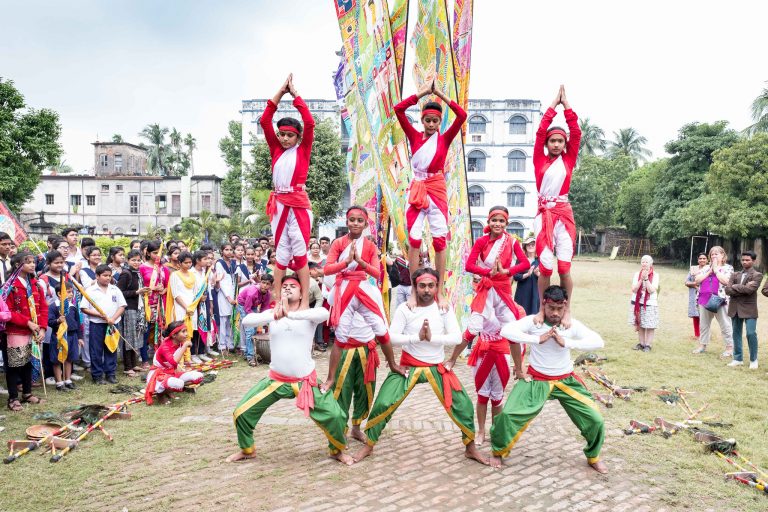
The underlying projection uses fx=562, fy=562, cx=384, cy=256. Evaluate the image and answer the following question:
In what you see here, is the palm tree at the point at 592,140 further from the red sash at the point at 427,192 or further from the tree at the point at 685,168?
the red sash at the point at 427,192

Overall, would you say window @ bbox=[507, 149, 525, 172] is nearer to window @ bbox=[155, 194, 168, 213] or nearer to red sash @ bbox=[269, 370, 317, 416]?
window @ bbox=[155, 194, 168, 213]

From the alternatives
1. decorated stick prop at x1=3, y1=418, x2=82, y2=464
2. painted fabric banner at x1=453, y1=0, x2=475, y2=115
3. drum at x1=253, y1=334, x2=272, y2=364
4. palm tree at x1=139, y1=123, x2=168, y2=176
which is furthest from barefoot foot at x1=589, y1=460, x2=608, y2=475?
palm tree at x1=139, y1=123, x2=168, y2=176

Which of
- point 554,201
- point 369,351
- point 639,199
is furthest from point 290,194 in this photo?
point 639,199

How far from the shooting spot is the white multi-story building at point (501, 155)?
42.6m

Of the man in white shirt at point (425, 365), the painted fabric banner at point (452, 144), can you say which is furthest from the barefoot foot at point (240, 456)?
the painted fabric banner at point (452, 144)

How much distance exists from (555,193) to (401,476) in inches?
114

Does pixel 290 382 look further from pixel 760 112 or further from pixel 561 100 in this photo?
Answer: pixel 760 112

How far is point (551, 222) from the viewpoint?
525 centimetres

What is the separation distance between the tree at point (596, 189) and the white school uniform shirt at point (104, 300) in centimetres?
4279

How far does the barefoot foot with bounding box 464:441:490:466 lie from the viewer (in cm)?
498

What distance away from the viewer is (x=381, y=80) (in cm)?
794

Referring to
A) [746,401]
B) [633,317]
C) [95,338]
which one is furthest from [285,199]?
[633,317]

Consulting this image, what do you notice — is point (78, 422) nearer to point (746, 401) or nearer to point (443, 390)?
point (443, 390)

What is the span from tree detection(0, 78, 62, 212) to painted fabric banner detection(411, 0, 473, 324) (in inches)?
907
